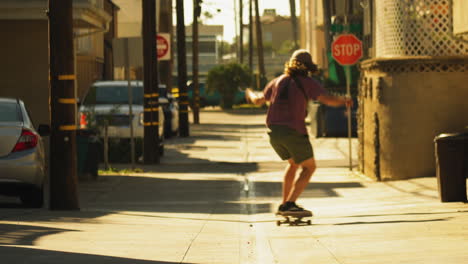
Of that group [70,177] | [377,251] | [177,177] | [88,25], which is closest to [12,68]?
[88,25]

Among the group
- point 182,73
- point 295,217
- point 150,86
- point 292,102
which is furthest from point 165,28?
point 295,217

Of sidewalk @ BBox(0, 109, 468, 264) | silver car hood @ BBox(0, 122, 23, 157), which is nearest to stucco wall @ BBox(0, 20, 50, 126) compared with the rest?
sidewalk @ BBox(0, 109, 468, 264)

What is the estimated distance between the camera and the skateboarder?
1154 cm

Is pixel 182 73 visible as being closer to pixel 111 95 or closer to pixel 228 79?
pixel 111 95

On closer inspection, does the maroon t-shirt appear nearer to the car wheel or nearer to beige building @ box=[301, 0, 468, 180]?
the car wheel

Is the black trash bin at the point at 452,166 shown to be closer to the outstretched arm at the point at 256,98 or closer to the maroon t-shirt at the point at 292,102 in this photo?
the maroon t-shirt at the point at 292,102

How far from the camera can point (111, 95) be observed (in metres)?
24.2

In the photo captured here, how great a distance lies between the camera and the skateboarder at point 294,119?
11539mm

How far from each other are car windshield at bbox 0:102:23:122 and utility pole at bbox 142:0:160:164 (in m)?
7.93

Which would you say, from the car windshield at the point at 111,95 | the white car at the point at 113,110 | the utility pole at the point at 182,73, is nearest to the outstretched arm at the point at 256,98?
the white car at the point at 113,110

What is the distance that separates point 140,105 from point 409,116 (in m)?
8.10

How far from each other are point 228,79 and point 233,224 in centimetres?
5342

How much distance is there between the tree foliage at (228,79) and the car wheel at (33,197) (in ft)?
168

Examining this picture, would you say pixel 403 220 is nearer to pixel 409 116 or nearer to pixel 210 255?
pixel 210 255
